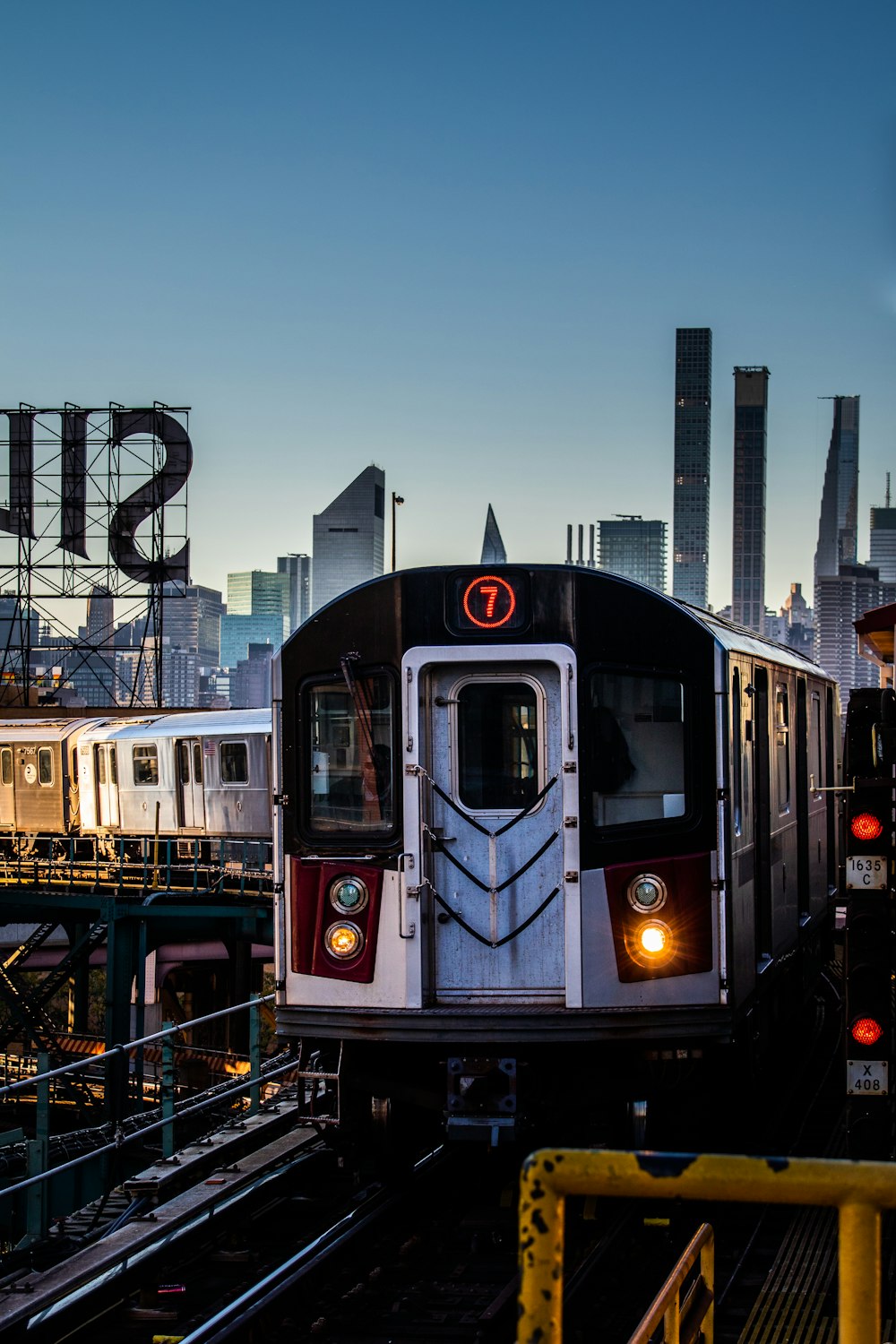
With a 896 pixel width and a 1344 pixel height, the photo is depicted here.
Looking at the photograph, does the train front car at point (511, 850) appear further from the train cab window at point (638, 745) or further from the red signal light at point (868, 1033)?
the red signal light at point (868, 1033)

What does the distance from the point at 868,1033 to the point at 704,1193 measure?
540 cm

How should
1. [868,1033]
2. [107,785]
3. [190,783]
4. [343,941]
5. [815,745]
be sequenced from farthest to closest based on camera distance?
[107,785] < [190,783] < [815,745] < [343,941] < [868,1033]

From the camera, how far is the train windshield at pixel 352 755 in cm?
898

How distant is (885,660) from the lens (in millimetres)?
20016

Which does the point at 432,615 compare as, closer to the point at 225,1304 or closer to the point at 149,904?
the point at 225,1304

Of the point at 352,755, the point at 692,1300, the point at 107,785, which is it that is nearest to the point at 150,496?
the point at 107,785

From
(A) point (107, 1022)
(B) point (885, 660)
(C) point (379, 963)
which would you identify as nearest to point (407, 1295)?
(C) point (379, 963)

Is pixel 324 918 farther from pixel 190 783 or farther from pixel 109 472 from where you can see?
pixel 109 472

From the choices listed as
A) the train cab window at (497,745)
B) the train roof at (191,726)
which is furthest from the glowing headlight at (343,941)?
the train roof at (191,726)

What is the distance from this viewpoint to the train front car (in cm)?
866

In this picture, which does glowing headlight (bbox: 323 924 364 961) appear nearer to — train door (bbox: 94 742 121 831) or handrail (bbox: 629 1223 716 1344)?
handrail (bbox: 629 1223 716 1344)

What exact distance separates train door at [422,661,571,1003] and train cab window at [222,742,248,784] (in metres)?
23.1

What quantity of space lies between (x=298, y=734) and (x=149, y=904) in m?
22.2

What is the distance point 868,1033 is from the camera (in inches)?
329
